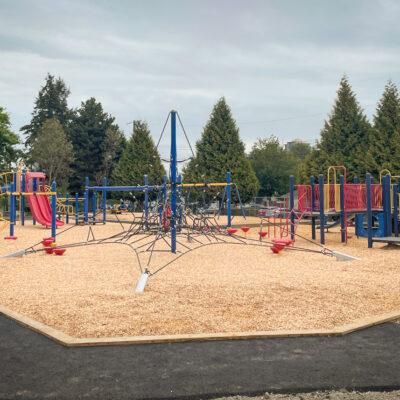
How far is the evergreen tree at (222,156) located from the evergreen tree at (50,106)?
34034 mm

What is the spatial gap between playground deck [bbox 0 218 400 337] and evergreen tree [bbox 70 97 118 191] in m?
42.7

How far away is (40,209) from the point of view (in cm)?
2044

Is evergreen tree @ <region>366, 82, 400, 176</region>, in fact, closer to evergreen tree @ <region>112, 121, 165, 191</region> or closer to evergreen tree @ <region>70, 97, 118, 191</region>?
evergreen tree @ <region>112, 121, 165, 191</region>

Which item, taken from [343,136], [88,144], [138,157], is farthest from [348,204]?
[88,144]

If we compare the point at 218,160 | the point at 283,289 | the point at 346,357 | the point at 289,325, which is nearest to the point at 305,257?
the point at 283,289

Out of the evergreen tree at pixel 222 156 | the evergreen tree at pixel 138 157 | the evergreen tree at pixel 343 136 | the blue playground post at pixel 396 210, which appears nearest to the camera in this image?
the blue playground post at pixel 396 210

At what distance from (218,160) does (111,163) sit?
882 inches

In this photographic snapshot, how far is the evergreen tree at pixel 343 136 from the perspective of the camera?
1171 inches

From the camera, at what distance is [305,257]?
36.0 feet

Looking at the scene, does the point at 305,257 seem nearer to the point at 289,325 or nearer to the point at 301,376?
the point at 289,325

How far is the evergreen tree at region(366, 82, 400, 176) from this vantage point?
1042 inches

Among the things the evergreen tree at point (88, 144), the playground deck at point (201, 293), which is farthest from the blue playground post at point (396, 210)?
the evergreen tree at point (88, 144)

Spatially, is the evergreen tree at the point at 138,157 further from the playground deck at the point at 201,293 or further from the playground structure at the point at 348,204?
the playground deck at the point at 201,293

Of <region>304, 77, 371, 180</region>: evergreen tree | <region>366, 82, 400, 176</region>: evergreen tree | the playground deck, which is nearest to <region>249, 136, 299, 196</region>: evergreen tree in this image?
<region>304, 77, 371, 180</region>: evergreen tree
